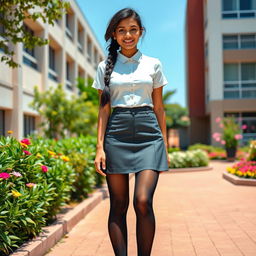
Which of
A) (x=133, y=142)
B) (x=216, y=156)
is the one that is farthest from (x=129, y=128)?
(x=216, y=156)

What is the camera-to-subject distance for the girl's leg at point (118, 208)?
3.37 meters

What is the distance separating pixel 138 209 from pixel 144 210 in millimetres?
46

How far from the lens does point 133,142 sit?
3.39 m

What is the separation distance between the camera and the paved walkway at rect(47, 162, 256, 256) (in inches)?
190

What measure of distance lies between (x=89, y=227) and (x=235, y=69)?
80.4 feet

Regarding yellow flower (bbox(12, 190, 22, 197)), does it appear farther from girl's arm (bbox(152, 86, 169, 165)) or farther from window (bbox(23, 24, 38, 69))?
window (bbox(23, 24, 38, 69))

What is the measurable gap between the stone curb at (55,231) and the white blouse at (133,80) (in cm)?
176

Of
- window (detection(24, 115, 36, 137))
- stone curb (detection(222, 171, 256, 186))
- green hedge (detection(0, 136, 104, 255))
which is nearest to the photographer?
green hedge (detection(0, 136, 104, 255))

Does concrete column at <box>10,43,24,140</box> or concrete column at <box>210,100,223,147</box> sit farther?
concrete column at <box>210,100,223,147</box>

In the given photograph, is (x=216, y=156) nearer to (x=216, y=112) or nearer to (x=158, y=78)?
(x=216, y=112)

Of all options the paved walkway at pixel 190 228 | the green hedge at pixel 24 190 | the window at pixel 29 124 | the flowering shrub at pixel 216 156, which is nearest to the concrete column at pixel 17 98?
the window at pixel 29 124

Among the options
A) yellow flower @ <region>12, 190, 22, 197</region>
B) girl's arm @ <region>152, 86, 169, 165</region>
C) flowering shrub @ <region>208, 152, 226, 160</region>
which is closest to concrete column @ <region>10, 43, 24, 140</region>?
flowering shrub @ <region>208, 152, 226, 160</region>

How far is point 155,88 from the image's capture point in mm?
3541

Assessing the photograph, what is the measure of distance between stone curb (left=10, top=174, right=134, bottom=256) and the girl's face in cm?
213
